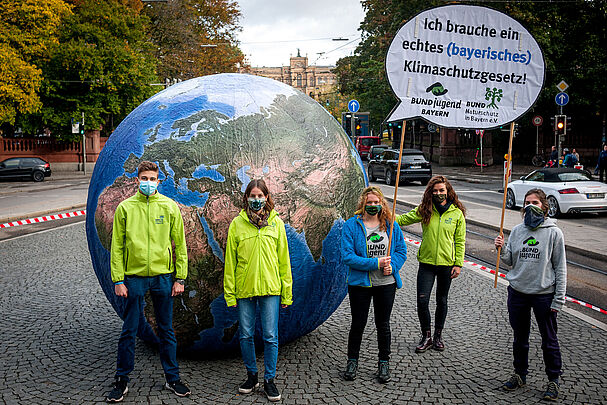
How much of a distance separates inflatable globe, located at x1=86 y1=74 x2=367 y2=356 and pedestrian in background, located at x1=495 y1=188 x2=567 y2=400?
5.09ft

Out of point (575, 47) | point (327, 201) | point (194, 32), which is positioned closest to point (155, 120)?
point (327, 201)

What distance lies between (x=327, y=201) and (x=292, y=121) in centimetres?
83

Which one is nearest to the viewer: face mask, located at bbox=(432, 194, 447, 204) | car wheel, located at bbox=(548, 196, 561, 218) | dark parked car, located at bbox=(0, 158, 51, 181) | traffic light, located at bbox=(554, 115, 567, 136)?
face mask, located at bbox=(432, 194, 447, 204)

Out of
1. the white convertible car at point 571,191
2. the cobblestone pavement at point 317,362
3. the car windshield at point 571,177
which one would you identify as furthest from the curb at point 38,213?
the car windshield at point 571,177

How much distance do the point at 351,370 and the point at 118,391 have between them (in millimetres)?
1915

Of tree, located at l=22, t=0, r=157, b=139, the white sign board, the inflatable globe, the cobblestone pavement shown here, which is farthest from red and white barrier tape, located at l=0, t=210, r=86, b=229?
tree, located at l=22, t=0, r=157, b=139

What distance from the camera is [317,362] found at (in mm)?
5375

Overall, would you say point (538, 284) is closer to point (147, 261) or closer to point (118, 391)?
point (147, 261)

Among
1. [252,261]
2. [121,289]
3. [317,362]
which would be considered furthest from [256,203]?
[317,362]

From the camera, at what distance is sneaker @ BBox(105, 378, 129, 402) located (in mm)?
4496

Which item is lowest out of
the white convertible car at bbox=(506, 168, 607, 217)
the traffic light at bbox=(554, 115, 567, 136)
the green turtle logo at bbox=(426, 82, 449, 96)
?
the white convertible car at bbox=(506, 168, 607, 217)

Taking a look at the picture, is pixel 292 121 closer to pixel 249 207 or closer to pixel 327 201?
pixel 327 201

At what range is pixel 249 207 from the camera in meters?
4.61

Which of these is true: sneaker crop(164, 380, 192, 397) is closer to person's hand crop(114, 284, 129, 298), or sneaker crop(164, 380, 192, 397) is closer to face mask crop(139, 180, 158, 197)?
person's hand crop(114, 284, 129, 298)
